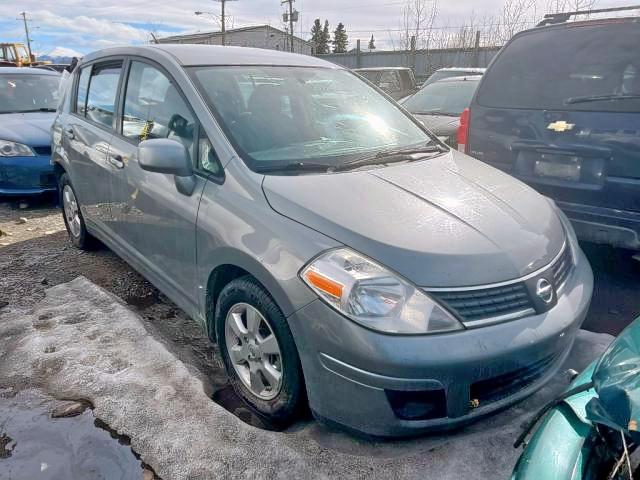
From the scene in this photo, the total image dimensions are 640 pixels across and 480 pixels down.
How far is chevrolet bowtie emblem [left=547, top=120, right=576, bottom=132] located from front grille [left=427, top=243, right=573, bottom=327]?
6.19 ft

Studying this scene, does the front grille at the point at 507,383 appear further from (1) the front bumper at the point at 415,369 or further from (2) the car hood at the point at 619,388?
(2) the car hood at the point at 619,388

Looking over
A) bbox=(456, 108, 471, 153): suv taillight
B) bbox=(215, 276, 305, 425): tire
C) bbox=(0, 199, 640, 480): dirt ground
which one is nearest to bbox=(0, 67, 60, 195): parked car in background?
bbox=(0, 199, 640, 480): dirt ground

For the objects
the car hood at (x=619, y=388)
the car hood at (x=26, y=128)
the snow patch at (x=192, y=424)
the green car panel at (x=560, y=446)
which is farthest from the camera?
the car hood at (x=26, y=128)

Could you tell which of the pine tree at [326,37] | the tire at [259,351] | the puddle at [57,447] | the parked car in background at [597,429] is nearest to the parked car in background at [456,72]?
the tire at [259,351]

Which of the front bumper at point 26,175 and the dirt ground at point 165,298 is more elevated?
the front bumper at point 26,175

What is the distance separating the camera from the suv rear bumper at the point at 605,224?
10.8 feet

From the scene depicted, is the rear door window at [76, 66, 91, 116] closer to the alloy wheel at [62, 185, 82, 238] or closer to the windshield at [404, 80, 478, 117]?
the alloy wheel at [62, 185, 82, 238]

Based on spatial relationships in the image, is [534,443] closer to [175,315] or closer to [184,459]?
[184,459]

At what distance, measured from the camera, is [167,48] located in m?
3.21

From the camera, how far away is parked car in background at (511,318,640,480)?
48.6 inches

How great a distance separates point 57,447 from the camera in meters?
2.27

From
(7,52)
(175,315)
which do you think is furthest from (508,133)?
(7,52)

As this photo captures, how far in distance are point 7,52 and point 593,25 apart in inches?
1231

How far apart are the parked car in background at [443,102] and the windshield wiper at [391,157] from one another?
336cm
